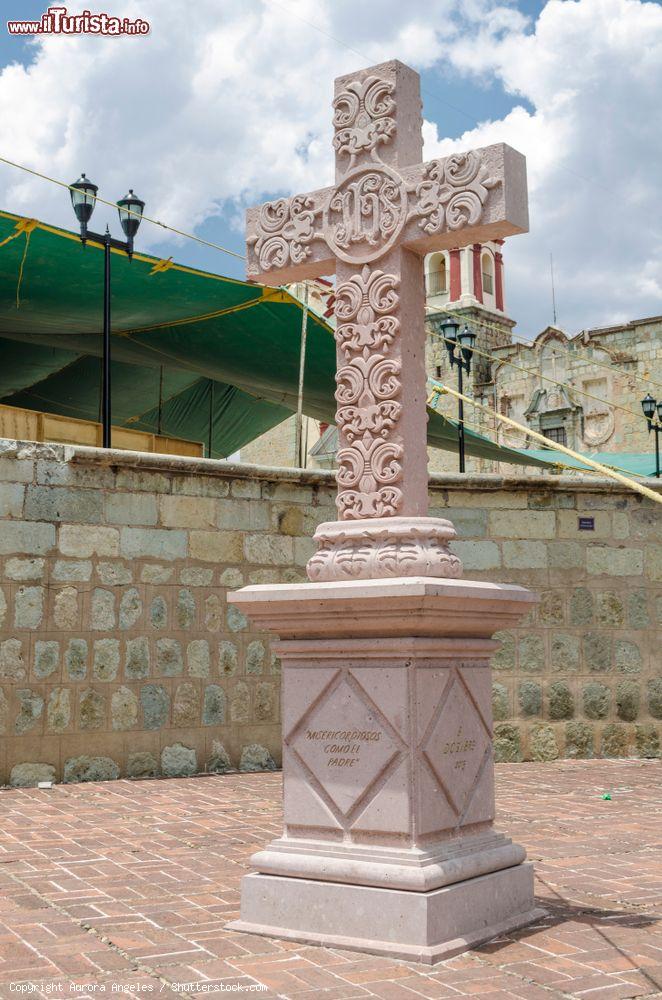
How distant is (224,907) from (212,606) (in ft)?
14.7

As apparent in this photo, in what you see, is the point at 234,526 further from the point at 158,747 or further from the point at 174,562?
the point at 158,747

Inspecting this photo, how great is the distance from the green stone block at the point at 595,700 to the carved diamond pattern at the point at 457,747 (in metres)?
5.72

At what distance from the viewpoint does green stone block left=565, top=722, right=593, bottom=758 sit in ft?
31.8

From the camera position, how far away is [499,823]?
6.43 meters

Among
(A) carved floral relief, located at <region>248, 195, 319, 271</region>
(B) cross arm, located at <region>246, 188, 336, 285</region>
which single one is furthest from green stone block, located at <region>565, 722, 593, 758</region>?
(A) carved floral relief, located at <region>248, 195, 319, 271</region>

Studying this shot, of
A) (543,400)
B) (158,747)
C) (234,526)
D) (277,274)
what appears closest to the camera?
(277,274)

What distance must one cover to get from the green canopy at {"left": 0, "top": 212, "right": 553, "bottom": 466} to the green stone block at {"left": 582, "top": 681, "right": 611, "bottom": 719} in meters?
4.59

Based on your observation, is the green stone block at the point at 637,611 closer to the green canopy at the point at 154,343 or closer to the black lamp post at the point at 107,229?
the green canopy at the point at 154,343

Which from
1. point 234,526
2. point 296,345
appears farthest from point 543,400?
point 234,526

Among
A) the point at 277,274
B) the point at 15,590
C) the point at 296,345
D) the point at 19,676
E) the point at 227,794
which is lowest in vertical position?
the point at 227,794

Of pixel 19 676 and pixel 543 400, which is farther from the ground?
pixel 543 400

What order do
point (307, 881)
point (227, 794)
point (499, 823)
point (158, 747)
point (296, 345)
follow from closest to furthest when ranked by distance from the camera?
point (307, 881) → point (499, 823) → point (227, 794) → point (158, 747) → point (296, 345)

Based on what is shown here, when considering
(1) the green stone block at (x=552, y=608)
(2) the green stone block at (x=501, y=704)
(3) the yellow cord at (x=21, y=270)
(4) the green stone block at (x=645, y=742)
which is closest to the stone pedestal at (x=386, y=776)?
(2) the green stone block at (x=501, y=704)

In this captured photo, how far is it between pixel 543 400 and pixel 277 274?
88.0 ft
